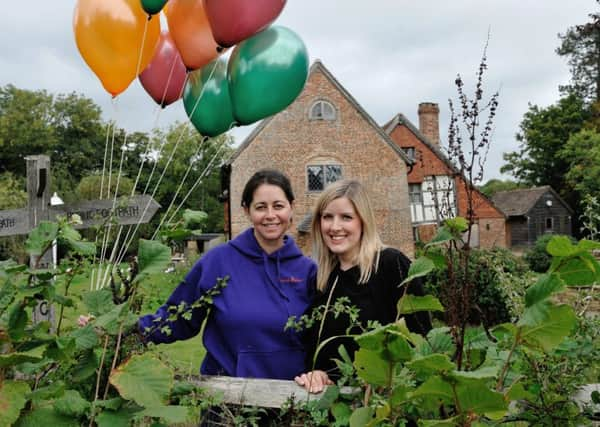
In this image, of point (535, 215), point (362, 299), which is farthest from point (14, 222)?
point (535, 215)

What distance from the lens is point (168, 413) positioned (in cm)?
103

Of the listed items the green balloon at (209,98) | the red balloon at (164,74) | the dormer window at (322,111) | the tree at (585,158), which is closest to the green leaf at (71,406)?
the green balloon at (209,98)

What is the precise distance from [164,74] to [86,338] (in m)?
2.53

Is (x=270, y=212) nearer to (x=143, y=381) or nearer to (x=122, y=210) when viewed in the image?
(x=143, y=381)

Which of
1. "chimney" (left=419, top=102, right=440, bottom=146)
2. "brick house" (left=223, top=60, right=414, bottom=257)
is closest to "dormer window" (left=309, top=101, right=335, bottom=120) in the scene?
"brick house" (left=223, top=60, right=414, bottom=257)

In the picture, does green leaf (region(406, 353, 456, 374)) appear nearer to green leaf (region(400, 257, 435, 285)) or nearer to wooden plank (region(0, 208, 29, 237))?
green leaf (region(400, 257, 435, 285))

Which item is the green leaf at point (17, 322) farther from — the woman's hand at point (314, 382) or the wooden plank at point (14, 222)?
the wooden plank at point (14, 222)

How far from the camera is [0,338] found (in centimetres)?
107

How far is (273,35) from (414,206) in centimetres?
2208

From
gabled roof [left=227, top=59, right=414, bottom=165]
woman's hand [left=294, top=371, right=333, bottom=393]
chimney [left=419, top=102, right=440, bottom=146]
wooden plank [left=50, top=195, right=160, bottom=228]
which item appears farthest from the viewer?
chimney [left=419, top=102, right=440, bottom=146]

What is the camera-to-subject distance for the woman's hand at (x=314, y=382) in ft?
4.66

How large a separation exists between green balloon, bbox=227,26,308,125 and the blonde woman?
1.11m

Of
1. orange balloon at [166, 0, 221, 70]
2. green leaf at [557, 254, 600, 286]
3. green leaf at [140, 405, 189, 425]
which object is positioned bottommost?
green leaf at [140, 405, 189, 425]

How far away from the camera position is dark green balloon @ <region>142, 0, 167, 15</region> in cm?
270
